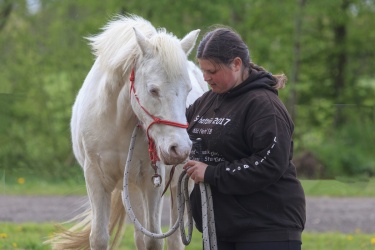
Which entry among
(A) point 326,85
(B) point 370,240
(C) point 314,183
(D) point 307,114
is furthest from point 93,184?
(A) point 326,85

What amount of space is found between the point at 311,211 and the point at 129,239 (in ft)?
10.3

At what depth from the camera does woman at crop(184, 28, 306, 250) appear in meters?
3.31

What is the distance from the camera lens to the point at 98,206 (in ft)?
15.3

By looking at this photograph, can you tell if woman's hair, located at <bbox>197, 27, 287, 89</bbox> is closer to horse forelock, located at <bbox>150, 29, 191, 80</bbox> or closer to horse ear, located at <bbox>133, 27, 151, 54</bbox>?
horse forelock, located at <bbox>150, 29, 191, 80</bbox>

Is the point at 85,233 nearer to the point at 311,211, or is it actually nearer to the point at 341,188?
the point at 311,211

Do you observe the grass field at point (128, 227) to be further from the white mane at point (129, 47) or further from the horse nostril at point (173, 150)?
the horse nostril at point (173, 150)

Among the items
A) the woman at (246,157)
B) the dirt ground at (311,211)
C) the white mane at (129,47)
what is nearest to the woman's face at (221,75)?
the woman at (246,157)

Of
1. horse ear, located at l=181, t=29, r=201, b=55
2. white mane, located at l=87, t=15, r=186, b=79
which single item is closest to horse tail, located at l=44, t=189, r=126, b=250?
white mane, located at l=87, t=15, r=186, b=79

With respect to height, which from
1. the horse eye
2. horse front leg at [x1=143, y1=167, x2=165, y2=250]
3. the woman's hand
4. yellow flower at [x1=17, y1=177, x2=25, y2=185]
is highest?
the horse eye

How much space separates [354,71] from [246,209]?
609 inches

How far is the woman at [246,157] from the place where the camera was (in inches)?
130

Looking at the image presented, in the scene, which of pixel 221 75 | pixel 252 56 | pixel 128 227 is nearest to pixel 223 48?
pixel 221 75

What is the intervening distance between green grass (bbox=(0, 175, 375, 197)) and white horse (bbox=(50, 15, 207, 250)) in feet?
17.9

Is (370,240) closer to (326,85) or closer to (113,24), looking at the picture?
(113,24)
